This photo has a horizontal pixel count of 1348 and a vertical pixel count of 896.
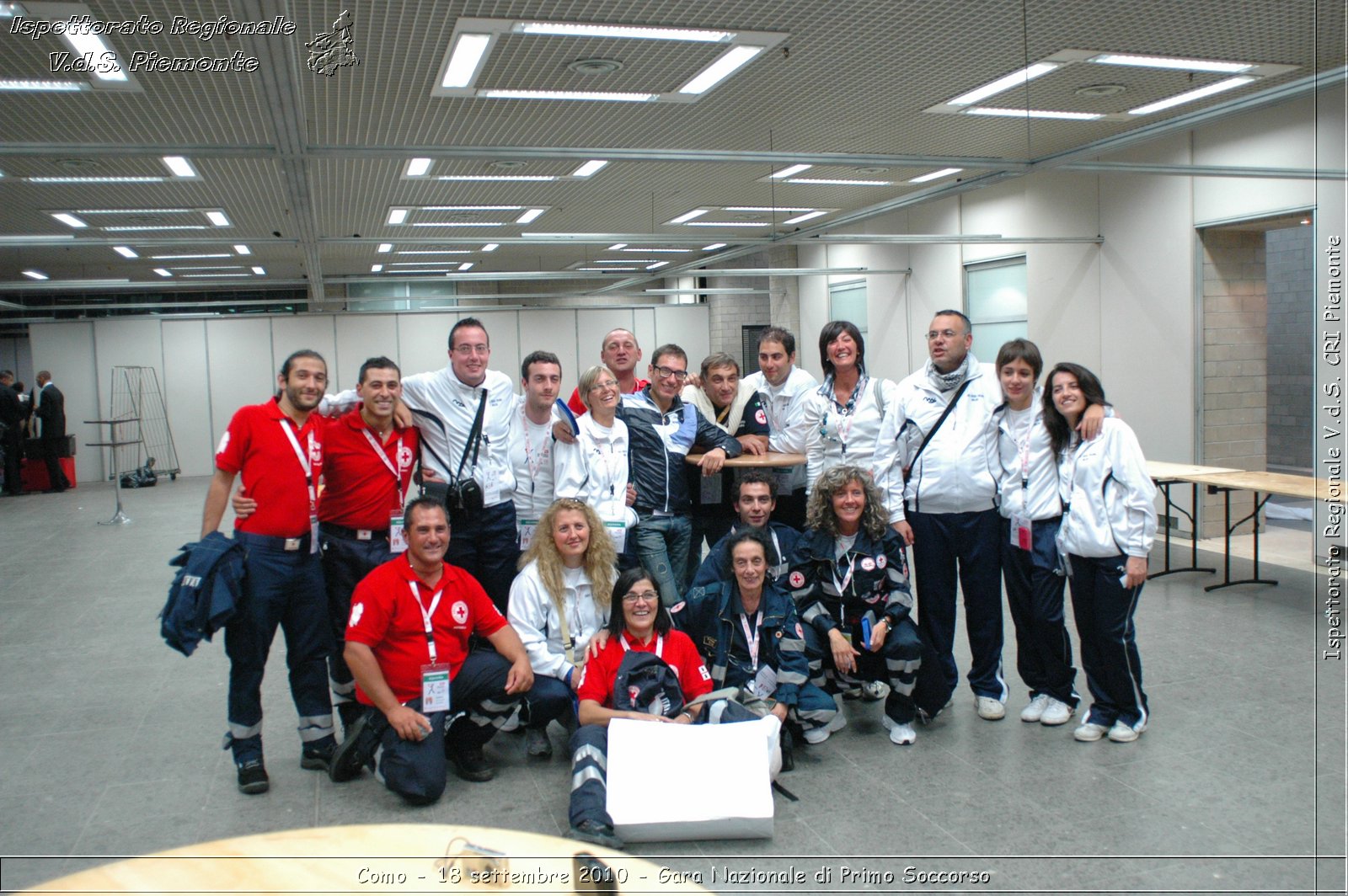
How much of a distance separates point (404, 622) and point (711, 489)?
1.73m

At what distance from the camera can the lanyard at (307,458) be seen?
361cm

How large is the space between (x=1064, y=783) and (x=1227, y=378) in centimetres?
581

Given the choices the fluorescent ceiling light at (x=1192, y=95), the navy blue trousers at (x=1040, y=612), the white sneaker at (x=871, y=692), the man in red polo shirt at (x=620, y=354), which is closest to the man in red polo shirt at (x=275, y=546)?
the man in red polo shirt at (x=620, y=354)

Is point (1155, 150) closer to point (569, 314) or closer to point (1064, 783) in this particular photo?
point (1064, 783)

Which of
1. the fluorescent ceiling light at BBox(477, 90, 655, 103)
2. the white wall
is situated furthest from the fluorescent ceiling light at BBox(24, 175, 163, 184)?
the white wall

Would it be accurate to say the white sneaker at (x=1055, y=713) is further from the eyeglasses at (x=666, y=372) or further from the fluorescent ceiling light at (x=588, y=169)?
the fluorescent ceiling light at (x=588, y=169)

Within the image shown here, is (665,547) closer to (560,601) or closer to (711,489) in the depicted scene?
(711,489)

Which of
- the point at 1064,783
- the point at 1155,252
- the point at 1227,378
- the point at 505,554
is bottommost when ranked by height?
the point at 1064,783

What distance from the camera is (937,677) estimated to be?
3900 mm

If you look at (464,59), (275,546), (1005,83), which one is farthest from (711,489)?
(1005,83)

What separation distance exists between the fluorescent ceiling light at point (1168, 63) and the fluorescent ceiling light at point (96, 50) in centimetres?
493

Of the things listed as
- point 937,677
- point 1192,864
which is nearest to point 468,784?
point 937,677

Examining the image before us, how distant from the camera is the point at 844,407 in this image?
439 centimetres

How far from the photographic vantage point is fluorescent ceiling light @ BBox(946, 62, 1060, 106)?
5379mm
